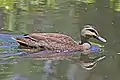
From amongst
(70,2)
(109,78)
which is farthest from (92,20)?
(109,78)

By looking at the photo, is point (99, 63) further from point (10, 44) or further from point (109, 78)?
point (10, 44)

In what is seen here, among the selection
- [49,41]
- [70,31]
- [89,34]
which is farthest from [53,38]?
[70,31]

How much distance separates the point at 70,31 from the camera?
38.1ft

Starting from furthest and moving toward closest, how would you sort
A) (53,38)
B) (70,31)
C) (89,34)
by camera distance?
(70,31), (89,34), (53,38)

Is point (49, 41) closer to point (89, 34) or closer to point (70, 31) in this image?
point (89, 34)

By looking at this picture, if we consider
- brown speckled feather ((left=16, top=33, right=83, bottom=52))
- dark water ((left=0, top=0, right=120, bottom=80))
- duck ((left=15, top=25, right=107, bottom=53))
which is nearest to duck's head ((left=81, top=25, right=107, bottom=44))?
dark water ((left=0, top=0, right=120, bottom=80))

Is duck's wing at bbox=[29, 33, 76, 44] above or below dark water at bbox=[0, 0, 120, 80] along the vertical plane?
above

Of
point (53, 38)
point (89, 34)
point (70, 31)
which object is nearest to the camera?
point (53, 38)

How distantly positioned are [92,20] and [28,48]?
3436 mm

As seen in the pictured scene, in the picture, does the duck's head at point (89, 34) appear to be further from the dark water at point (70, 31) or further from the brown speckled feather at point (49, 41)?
the brown speckled feather at point (49, 41)

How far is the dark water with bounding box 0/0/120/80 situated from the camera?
27.0 feet

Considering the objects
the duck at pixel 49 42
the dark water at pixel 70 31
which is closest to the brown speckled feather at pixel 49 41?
the duck at pixel 49 42

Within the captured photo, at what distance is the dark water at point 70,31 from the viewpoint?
8227 millimetres

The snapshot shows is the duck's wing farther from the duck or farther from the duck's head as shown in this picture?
the duck's head
